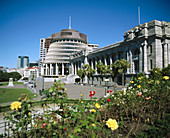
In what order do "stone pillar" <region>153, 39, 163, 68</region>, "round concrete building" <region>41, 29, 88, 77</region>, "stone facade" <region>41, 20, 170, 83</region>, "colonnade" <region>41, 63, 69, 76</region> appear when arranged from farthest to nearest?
"colonnade" <region>41, 63, 69, 76</region>, "round concrete building" <region>41, 29, 88, 77</region>, "stone facade" <region>41, 20, 170, 83</region>, "stone pillar" <region>153, 39, 163, 68</region>

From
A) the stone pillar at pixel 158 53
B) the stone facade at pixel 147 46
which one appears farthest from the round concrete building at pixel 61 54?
the stone pillar at pixel 158 53

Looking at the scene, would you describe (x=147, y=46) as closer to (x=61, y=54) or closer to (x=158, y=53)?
(x=158, y=53)

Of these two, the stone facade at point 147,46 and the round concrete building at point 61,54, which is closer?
the stone facade at point 147,46

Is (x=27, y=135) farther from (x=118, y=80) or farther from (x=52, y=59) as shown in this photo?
(x=52, y=59)

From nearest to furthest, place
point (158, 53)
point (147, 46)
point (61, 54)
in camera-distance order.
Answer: point (158, 53) < point (147, 46) < point (61, 54)

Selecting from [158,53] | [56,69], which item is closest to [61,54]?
[56,69]

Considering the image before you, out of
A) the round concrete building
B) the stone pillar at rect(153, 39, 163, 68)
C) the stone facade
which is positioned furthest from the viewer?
the round concrete building

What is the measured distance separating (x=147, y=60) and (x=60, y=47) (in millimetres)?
63562

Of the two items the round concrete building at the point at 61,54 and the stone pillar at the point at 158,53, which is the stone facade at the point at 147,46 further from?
the round concrete building at the point at 61,54

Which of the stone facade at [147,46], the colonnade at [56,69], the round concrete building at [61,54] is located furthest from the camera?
the colonnade at [56,69]

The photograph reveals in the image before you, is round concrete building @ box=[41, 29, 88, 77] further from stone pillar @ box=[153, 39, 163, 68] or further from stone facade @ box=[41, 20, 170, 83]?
stone pillar @ box=[153, 39, 163, 68]

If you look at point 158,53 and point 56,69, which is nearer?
point 158,53

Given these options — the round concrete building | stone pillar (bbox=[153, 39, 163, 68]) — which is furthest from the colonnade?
stone pillar (bbox=[153, 39, 163, 68])

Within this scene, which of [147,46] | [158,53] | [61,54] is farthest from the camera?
[61,54]
